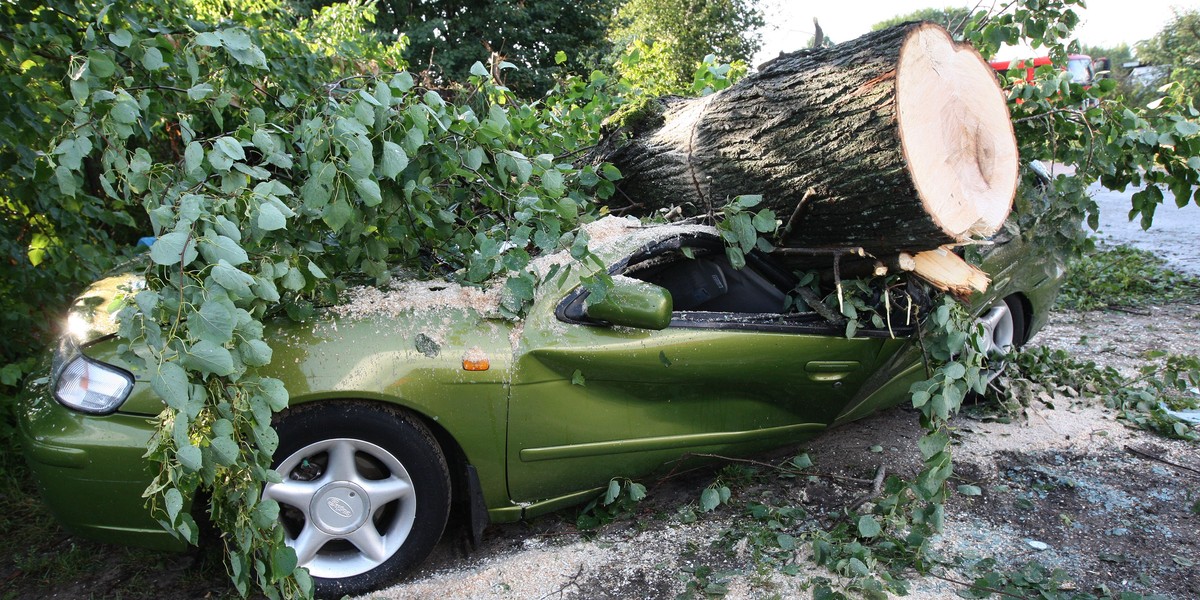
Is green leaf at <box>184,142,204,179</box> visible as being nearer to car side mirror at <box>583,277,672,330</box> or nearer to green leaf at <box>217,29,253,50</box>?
green leaf at <box>217,29,253,50</box>

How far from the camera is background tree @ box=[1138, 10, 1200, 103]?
22.0m

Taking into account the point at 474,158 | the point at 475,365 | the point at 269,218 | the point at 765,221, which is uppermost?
the point at 474,158

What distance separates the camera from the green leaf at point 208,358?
6.03 feet

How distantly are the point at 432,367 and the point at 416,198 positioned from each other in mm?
639

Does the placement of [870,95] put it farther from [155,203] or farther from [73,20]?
[73,20]

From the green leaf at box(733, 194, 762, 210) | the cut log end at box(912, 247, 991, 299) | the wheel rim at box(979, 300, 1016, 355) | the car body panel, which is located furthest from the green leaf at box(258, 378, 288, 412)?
the wheel rim at box(979, 300, 1016, 355)

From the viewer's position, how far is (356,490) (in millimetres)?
2578

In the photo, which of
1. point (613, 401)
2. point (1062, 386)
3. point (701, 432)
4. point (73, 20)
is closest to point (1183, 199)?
point (1062, 386)

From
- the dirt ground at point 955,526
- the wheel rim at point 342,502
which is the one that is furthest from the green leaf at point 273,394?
the dirt ground at point 955,526

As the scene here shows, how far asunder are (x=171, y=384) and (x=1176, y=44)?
30.4 meters

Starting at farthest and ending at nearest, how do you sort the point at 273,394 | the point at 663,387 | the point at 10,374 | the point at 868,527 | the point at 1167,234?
the point at 1167,234
the point at 10,374
the point at 663,387
the point at 868,527
the point at 273,394

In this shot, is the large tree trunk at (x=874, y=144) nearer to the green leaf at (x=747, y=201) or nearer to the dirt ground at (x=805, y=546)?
the green leaf at (x=747, y=201)

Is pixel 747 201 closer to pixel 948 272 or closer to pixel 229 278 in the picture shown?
pixel 948 272

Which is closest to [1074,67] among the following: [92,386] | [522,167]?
[522,167]
